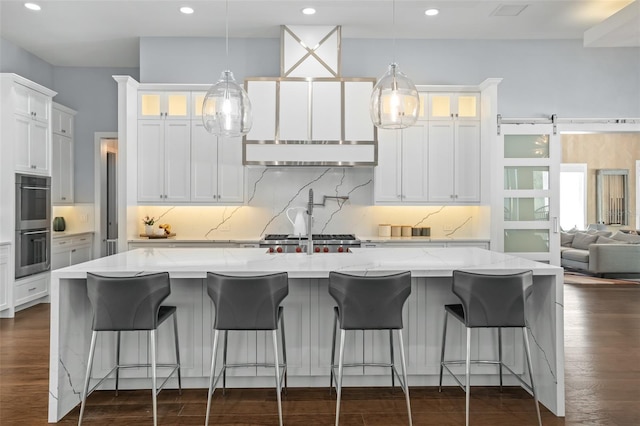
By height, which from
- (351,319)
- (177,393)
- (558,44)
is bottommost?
Result: (177,393)

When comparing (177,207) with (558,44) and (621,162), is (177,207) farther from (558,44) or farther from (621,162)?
(621,162)

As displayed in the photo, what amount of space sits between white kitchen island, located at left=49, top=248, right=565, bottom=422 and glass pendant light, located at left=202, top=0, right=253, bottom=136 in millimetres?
939

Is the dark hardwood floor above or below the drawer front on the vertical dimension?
below

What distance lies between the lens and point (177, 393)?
317 cm

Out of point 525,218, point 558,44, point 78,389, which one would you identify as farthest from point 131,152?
point 558,44

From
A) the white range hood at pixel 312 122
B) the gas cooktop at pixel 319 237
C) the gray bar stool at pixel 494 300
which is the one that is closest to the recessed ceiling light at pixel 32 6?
the white range hood at pixel 312 122

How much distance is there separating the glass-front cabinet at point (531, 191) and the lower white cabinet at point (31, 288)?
5.68 m

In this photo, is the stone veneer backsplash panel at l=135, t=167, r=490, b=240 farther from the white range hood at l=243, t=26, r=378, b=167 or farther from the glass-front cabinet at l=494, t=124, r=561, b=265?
the white range hood at l=243, t=26, r=378, b=167

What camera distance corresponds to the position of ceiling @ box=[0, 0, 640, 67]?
4859mm

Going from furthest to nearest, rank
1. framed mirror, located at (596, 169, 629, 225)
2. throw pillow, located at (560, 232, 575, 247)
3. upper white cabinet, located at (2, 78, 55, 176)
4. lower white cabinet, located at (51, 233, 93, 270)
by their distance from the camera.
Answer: framed mirror, located at (596, 169, 629, 225) → throw pillow, located at (560, 232, 575, 247) → lower white cabinet, located at (51, 233, 93, 270) → upper white cabinet, located at (2, 78, 55, 176)

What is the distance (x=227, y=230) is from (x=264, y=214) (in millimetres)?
512

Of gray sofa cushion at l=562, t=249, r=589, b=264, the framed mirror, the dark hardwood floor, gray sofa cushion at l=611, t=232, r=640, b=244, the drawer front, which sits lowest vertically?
the dark hardwood floor

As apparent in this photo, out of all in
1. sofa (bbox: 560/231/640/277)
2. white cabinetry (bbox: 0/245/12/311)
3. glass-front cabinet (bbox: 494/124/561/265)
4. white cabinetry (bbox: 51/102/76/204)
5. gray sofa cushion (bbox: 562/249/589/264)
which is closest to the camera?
white cabinetry (bbox: 0/245/12/311)

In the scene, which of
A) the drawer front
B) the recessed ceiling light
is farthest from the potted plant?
the recessed ceiling light
